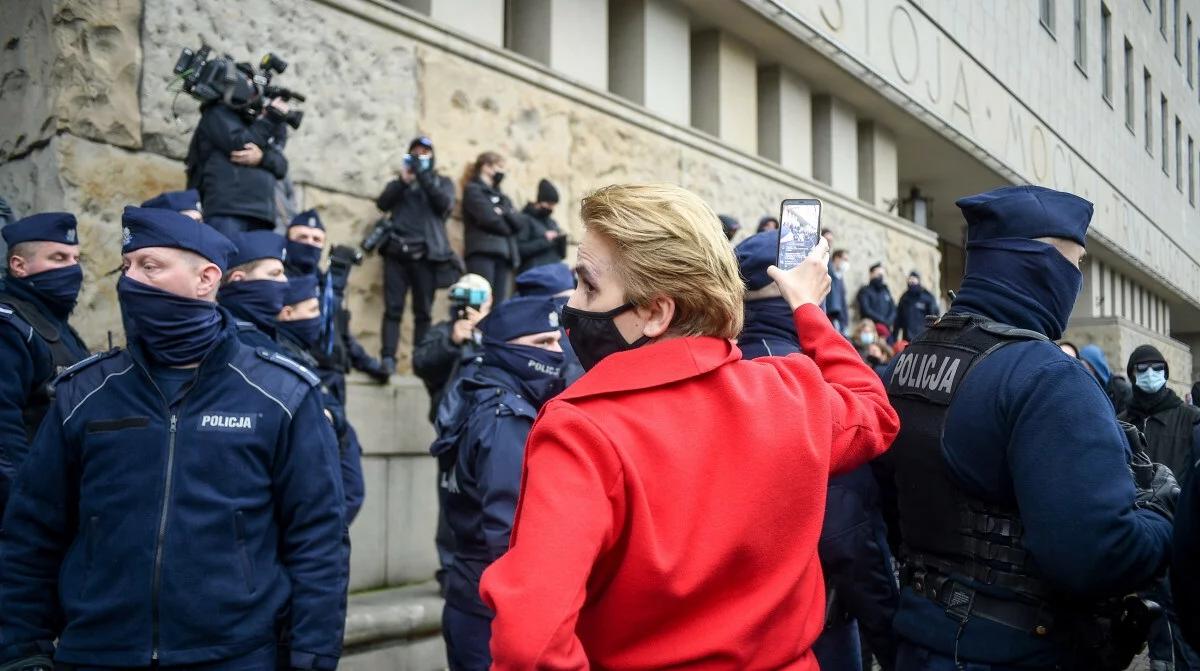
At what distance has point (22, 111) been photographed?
19.2ft

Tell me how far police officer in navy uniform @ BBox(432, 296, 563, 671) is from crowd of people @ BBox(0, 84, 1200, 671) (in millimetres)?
13

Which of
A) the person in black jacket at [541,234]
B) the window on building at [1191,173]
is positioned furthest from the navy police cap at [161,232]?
the window on building at [1191,173]

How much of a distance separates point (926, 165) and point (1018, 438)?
1754cm

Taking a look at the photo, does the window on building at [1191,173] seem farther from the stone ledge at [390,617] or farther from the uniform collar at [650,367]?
the uniform collar at [650,367]

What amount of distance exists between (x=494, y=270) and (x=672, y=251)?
6.37m

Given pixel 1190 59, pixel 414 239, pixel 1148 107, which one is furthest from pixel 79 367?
pixel 1190 59

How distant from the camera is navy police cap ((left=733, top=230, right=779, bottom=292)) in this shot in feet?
9.87

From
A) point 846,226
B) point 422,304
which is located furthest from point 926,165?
point 422,304

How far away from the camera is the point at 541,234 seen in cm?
810

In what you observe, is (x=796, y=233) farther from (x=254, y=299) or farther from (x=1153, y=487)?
(x=254, y=299)

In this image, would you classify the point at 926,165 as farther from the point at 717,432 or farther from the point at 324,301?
the point at 717,432

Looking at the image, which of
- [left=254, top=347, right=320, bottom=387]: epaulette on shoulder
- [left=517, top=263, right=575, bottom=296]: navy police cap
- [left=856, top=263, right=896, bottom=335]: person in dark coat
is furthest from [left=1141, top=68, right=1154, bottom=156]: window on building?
[left=254, top=347, right=320, bottom=387]: epaulette on shoulder

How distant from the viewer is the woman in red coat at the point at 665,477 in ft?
4.67

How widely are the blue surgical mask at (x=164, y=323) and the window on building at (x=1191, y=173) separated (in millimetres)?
40265
